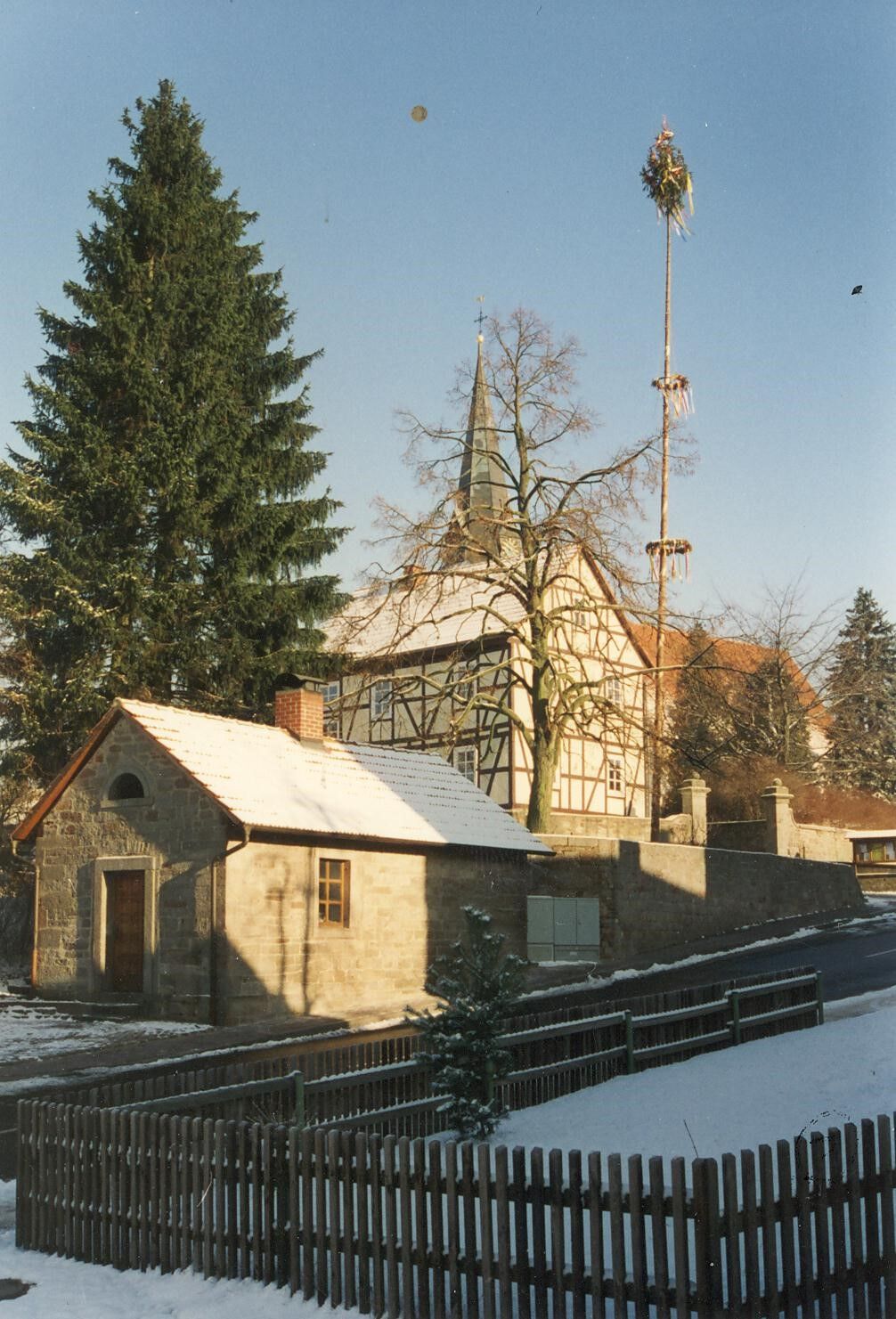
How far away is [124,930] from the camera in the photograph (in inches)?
887

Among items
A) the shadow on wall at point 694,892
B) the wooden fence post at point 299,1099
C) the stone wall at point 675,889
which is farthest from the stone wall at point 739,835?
the wooden fence post at point 299,1099

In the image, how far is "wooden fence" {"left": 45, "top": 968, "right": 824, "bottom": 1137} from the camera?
955 centimetres

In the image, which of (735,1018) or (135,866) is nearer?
(735,1018)

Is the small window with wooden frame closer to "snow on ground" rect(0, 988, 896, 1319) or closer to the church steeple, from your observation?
"snow on ground" rect(0, 988, 896, 1319)

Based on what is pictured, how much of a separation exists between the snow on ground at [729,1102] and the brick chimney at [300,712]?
1297 centimetres

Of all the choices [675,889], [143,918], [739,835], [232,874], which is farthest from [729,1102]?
[739,835]

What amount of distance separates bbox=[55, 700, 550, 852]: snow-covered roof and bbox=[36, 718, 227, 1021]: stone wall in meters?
0.47

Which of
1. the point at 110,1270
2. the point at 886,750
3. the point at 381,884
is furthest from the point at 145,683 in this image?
the point at 886,750

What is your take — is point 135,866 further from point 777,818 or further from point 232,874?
point 777,818

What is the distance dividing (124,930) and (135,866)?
1.23m

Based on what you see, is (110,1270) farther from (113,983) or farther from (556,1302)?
(113,983)

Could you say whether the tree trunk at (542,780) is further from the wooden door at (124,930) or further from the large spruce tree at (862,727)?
the large spruce tree at (862,727)

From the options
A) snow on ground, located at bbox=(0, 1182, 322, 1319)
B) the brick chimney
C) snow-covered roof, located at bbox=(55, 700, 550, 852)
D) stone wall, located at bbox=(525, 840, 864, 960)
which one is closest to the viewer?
snow on ground, located at bbox=(0, 1182, 322, 1319)

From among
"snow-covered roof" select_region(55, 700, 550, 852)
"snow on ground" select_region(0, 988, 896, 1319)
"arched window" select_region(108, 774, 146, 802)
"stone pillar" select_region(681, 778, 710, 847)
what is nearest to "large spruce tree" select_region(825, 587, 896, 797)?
"stone pillar" select_region(681, 778, 710, 847)
